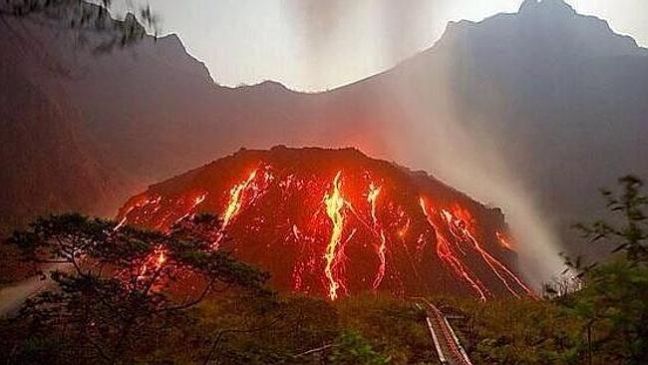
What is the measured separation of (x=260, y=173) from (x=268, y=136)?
6805 cm

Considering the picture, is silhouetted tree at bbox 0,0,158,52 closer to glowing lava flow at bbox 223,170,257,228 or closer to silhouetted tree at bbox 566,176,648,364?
silhouetted tree at bbox 566,176,648,364

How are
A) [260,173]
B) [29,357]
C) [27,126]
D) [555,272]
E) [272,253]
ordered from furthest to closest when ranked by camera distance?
[555,272]
[27,126]
[260,173]
[272,253]
[29,357]

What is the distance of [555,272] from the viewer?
69562mm

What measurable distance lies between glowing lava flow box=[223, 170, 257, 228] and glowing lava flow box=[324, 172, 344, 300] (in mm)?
7363

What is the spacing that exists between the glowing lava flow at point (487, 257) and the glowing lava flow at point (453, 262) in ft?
8.30

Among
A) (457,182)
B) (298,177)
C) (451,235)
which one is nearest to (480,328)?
(451,235)

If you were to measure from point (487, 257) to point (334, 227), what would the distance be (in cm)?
1307

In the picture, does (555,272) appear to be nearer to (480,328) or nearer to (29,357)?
(480,328)

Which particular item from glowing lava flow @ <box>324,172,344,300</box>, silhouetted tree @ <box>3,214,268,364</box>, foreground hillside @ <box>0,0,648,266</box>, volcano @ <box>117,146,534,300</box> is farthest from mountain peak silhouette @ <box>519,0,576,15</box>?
silhouetted tree @ <box>3,214,268,364</box>

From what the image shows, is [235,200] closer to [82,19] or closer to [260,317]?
[260,317]

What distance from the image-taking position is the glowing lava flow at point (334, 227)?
40750 mm

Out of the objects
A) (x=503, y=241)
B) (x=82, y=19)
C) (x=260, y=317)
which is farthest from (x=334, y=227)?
(x=82, y=19)

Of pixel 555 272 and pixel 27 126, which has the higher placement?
pixel 27 126

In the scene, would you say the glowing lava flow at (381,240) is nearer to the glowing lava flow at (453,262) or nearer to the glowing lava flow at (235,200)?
the glowing lava flow at (453,262)
